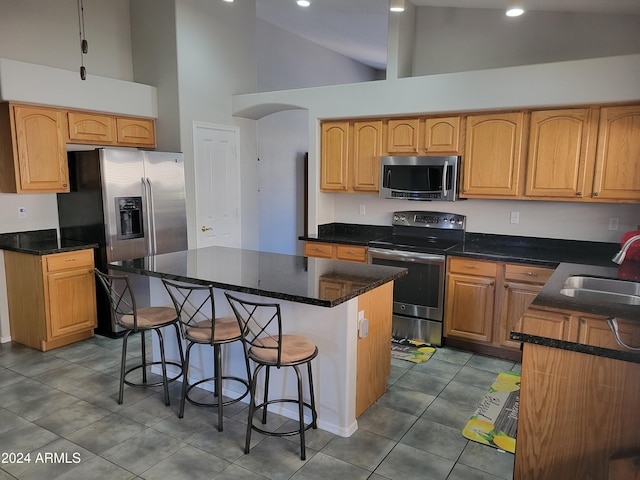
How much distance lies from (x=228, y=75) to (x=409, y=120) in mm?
2234

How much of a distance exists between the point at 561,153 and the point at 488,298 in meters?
1.32

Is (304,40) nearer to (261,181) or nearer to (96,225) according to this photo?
(261,181)

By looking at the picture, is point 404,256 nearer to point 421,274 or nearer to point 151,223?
point 421,274

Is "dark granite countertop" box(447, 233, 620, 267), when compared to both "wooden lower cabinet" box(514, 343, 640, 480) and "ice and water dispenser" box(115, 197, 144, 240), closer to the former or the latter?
"wooden lower cabinet" box(514, 343, 640, 480)

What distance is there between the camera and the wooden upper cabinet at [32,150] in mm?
3822

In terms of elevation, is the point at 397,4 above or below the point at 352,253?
above

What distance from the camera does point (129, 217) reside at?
171 inches

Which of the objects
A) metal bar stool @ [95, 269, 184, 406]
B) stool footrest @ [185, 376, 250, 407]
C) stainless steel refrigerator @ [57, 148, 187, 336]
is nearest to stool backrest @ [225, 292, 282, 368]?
stool footrest @ [185, 376, 250, 407]

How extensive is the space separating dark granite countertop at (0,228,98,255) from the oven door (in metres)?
2.78

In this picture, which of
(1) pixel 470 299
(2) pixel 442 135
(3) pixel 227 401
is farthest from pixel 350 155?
(3) pixel 227 401

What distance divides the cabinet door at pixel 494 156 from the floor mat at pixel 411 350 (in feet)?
4.70

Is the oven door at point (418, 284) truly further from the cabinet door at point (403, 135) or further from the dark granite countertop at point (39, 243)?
the dark granite countertop at point (39, 243)

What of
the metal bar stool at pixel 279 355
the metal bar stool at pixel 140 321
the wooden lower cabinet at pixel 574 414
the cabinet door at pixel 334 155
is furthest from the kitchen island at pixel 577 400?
the cabinet door at pixel 334 155

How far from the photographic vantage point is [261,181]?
6312mm
